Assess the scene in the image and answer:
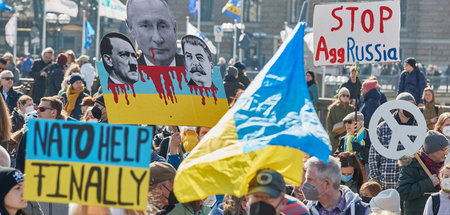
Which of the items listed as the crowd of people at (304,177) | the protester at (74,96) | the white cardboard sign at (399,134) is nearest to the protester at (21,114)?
the crowd of people at (304,177)

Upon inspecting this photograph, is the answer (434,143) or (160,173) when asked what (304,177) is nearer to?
(160,173)

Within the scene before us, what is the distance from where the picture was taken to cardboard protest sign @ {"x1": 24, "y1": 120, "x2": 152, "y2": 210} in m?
3.81

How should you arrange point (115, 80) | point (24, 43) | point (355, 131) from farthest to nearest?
point (24, 43) → point (355, 131) → point (115, 80)

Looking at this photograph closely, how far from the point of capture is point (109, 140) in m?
3.88

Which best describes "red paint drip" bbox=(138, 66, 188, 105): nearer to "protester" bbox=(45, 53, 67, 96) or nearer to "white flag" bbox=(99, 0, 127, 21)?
"protester" bbox=(45, 53, 67, 96)

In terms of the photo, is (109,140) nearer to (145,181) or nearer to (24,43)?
(145,181)

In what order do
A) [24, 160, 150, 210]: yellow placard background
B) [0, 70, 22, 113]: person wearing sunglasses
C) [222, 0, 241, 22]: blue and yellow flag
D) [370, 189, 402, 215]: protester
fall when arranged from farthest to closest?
[222, 0, 241, 22]: blue and yellow flag, [0, 70, 22, 113]: person wearing sunglasses, [370, 189, 402, 215]: protester, [24, 160, 150, 210]: yellow placard background

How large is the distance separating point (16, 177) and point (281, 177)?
1.45 metres

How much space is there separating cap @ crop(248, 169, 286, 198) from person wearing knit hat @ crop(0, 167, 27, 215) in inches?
50.8

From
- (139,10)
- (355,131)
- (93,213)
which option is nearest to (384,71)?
(355,131)

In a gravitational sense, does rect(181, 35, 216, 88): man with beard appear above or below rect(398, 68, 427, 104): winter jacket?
above

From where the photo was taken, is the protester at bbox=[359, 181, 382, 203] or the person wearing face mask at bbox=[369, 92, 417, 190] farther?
the person wearing face mask at bbox=[369, 92, 417, 190]

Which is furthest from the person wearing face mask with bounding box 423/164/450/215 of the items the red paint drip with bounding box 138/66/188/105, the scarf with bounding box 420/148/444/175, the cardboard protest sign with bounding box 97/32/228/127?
the red paint drip with bounding box 138/66/188/105

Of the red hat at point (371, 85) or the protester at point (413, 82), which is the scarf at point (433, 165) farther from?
the protester at point (413, 82)
